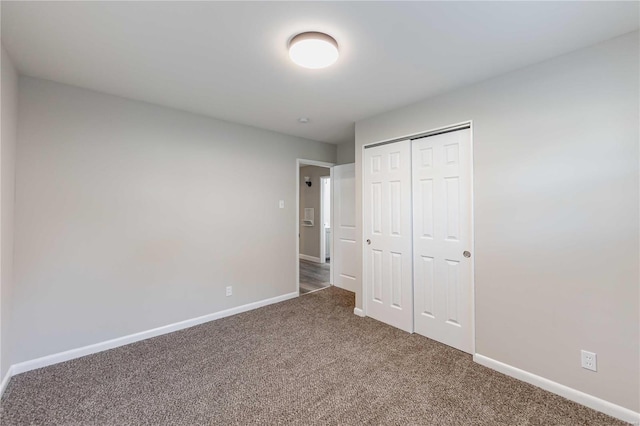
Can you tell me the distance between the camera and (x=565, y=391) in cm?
184

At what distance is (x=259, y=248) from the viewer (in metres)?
3.63

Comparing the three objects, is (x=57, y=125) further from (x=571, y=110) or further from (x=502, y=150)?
(x=571, y=110)

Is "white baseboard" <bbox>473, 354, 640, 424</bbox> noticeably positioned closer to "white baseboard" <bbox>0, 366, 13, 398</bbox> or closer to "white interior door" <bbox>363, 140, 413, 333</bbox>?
"white interior door" <bbox>363, 140, 413, 333</bbox>

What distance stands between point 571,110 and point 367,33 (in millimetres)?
1544

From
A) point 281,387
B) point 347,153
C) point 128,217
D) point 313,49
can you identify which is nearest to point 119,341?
point 128,217

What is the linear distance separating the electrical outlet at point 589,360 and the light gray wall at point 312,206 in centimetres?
502

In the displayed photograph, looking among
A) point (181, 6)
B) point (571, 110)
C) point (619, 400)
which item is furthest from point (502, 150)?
point (181, 6)

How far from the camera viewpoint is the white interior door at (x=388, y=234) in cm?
285

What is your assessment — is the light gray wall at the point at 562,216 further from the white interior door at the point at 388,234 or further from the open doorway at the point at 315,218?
the open doorway at the point at 315,218

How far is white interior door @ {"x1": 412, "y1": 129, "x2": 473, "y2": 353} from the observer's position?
2.42 meters

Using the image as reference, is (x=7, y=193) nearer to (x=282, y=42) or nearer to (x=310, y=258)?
(x=282, y=42)

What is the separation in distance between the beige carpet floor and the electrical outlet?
0.27 m

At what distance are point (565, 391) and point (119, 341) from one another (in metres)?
3.76

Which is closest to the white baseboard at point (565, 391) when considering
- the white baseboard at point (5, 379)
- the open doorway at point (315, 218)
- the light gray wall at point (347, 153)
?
the light gray wall at point (347, 153)
